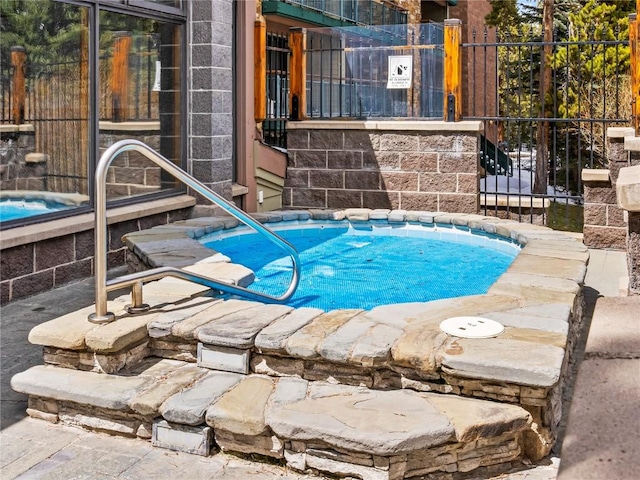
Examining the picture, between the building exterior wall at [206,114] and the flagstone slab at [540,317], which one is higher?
the building exterior wall at [206,114]

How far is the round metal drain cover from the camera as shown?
3416 millimetres

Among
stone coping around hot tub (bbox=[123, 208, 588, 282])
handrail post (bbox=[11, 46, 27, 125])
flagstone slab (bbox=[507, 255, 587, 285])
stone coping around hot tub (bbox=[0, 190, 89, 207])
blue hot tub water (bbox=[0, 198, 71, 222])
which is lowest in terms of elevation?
flagstone slab (bbox=[507, 255, 587, 285])

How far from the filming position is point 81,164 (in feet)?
21.5

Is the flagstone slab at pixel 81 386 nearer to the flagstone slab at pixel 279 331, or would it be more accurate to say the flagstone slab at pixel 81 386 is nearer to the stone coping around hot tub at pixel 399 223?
the flagstone slab at pixel 279 331

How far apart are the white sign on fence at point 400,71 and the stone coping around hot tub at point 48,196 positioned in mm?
4589

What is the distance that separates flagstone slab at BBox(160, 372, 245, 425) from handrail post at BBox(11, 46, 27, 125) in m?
3.48

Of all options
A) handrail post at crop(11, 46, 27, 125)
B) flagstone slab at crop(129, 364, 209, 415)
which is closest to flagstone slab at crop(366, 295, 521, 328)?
flagstone slab at crop(129, 364, 209, 415)

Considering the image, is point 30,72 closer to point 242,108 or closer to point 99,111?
point 99,111

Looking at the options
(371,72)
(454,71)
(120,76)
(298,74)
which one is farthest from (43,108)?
(454,71)

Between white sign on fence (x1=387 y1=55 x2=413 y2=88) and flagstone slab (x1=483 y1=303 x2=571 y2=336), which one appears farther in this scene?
white sign on fence (x1=387 y1=55 x2=413 y2=88)

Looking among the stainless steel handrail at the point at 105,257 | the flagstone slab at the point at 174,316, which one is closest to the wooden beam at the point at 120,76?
the stainless steel handrail at the point at 105,257

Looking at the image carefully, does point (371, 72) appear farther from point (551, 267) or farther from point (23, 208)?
point (551, 267)

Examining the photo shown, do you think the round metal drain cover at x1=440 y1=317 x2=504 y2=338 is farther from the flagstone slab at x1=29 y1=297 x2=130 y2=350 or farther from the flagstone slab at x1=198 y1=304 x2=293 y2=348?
the flagstone slab at x1=29 y1=297 x2=130 y2=350

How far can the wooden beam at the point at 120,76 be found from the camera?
7031 mm
